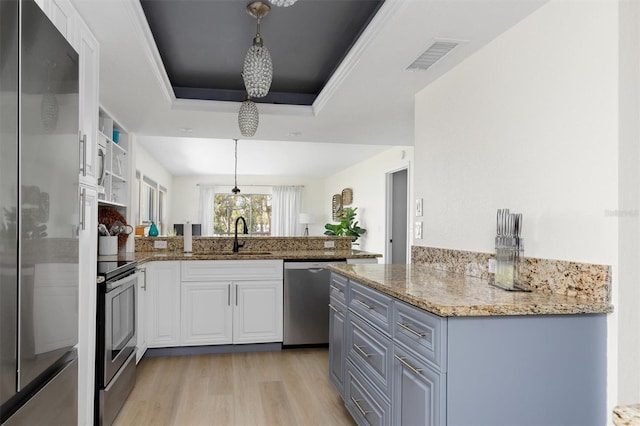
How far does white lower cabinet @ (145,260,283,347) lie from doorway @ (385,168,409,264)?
336 centimetres

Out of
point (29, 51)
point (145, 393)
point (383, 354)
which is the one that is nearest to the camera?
point (29, 51)

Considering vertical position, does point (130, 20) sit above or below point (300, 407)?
above

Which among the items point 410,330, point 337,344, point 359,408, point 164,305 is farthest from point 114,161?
point 410,330

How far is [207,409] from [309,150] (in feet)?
17.2

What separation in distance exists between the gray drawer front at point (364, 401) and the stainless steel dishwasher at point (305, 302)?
1527 mm

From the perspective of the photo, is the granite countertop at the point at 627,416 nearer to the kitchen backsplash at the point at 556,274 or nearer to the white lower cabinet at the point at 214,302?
the kitchen backsplash at the point at 556,274

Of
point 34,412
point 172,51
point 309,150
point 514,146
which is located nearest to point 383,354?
point 514,146

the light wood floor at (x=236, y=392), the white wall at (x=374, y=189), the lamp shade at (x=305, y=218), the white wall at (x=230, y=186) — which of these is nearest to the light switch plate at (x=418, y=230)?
the light wood floor at (x=236, y=392)

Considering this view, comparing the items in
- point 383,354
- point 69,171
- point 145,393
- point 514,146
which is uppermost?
point 514,146

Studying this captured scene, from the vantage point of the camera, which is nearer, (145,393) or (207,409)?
(207,409)

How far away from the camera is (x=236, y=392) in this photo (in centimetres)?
310

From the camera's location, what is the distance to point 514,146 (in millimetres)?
2148

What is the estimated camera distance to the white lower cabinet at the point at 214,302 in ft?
12.8

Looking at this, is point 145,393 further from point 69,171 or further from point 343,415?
point 69,171
